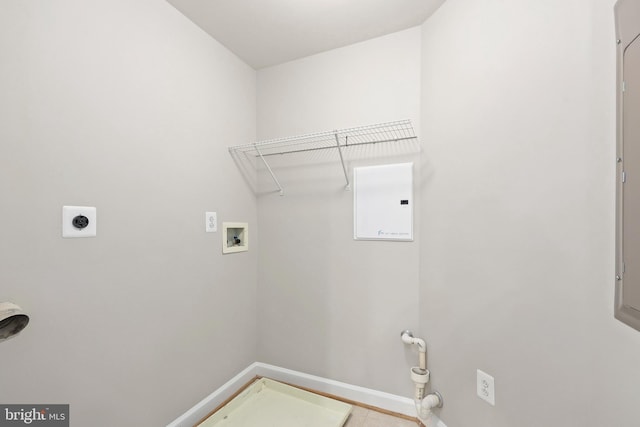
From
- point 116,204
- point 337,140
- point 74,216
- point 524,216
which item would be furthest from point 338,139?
point 74,216

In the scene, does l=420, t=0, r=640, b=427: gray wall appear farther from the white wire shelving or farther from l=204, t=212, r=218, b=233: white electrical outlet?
l=204, t=212, r=218, b=233: white electrical outlet

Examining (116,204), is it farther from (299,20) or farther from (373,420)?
(373,420)

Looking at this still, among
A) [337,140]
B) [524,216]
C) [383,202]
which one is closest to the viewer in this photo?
[524,216]

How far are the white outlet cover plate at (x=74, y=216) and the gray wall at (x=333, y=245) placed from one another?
1.07 metres

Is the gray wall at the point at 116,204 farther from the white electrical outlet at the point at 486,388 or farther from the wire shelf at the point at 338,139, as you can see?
the white electrical outlet at the point at 486,388

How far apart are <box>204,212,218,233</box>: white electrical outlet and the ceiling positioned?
1115 millimetres

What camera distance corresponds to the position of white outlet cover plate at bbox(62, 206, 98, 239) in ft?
3.41

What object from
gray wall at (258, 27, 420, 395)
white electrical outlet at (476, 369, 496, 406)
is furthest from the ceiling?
white electrical outlet at (476, 369, 496, 406)

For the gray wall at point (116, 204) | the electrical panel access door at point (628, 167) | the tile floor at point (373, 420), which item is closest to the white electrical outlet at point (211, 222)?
the gray wall at point (116, 204)

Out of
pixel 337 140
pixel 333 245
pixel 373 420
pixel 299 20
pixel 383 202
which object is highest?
pixel 299 20

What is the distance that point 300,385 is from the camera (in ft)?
A: 6.22

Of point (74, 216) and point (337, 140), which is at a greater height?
point (337, 140)

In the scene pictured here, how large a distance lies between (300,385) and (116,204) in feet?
5.23

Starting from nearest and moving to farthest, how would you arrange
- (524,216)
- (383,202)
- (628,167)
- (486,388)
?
1. (628,167)
2. (524,216)
3. (486,388)
4. (383,202)
